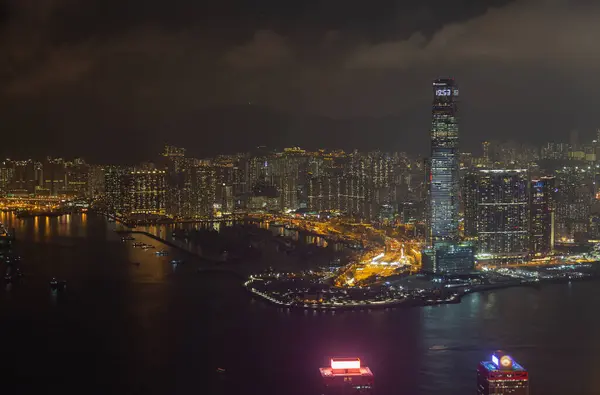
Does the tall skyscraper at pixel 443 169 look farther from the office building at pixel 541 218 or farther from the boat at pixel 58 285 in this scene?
the boat at pixel 58 285

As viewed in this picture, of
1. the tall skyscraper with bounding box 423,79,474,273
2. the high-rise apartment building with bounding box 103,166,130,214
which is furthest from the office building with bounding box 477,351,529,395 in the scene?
the high-rise apartment building with bounding box 103,166,130,214

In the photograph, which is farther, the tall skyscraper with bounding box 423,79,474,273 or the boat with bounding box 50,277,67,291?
the tall skyscraper with bounding box 423,79,474,273

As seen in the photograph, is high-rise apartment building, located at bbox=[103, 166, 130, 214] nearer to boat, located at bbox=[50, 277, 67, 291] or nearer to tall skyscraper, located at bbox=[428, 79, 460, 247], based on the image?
boat, located at bbox=[50, 277, 67, 291]

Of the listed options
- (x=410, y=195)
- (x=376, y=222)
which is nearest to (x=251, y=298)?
(x=376, y=222)

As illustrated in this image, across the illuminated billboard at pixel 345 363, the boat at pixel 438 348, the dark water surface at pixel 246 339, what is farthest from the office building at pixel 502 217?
the illuminated billboard at pixel 345 363

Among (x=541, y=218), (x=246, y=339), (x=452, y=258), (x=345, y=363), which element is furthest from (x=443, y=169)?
(x=345, y=363)
